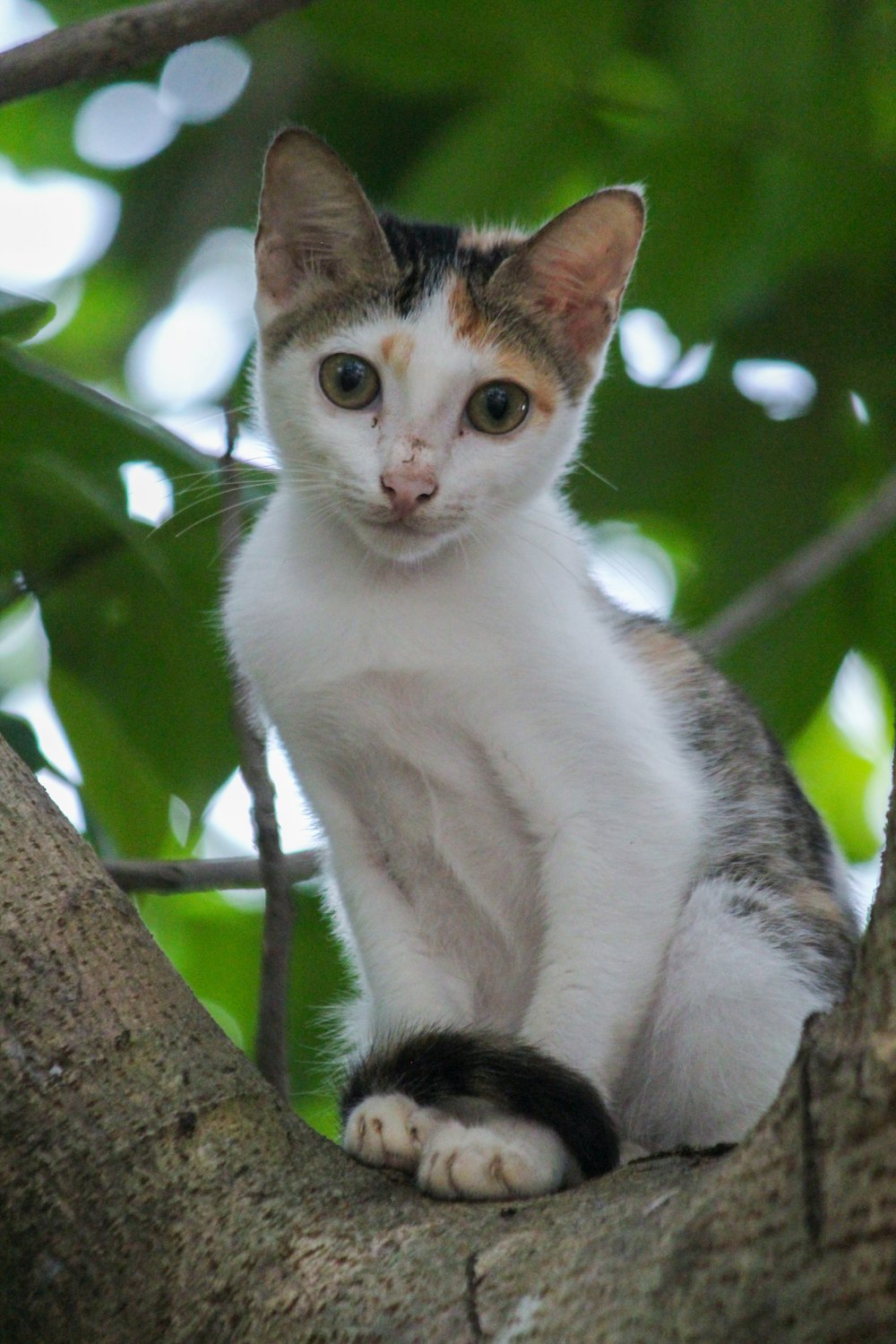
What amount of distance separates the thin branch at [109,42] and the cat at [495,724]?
451mm

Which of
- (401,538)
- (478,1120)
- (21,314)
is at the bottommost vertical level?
(478,1120)

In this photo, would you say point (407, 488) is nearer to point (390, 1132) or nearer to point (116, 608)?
point (116, 608)

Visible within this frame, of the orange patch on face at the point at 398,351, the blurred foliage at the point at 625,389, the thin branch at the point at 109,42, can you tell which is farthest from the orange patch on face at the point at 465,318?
the thin branch at the point at 109,42

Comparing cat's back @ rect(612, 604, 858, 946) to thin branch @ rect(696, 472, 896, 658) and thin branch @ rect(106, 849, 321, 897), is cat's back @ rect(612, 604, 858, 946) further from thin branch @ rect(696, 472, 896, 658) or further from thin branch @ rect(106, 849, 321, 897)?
thin branch @ rect(106, 849, 321, 897)

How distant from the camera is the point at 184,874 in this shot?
2500mm

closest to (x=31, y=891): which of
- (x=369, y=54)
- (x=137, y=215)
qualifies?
(x=369, y=54)

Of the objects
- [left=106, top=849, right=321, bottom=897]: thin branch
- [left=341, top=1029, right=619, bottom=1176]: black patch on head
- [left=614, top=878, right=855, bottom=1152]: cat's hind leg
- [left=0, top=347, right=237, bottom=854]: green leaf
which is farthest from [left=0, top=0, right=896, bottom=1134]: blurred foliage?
[left=614, top=878, right=855, bottom=1152]: cat's hind leg

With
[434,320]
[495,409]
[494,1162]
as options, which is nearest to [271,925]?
[494,1162]

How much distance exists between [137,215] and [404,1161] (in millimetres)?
3049

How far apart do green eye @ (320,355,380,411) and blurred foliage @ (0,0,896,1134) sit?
0.28 m

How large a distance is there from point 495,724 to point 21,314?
102 centimetres

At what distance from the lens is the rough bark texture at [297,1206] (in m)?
1.09

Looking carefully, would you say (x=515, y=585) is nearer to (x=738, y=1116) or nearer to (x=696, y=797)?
(x=696, y=797)

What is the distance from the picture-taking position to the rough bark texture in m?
1.09
